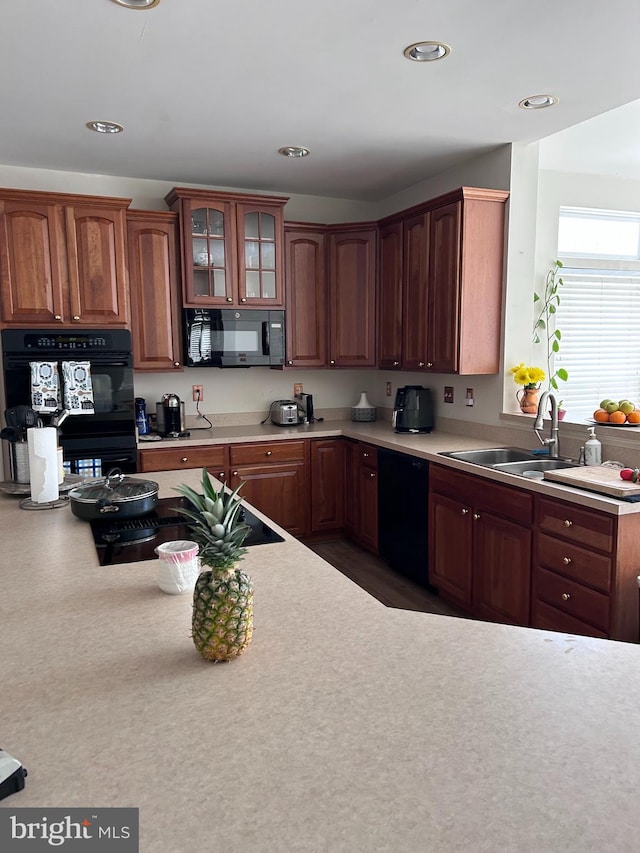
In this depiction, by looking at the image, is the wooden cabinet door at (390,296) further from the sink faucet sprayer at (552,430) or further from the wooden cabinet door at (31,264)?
the wooden cabinet door at (31,264)

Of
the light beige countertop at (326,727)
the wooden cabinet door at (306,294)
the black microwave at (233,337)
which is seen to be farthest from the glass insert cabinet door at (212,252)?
the light beige countertop at (326,727)

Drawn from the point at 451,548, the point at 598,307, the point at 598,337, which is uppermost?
the point at 598,307

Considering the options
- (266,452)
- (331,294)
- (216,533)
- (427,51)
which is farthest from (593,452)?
(216,533)

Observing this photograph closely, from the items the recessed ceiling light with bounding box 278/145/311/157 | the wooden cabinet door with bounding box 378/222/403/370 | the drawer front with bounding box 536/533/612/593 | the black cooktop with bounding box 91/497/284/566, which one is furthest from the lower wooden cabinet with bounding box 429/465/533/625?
the recessed ceiling light with bounding box 278/145/311/157

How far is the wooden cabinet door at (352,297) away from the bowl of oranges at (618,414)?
1.93 meters

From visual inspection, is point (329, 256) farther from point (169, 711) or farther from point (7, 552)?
point (169, 711)

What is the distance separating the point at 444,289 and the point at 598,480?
65.4 inches

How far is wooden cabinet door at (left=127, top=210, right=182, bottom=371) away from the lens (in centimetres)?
410

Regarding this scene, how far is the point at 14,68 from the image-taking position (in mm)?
2611

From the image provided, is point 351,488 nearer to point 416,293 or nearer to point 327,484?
point 327,484

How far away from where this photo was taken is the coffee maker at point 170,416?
4.31 meters

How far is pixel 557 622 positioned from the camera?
2.71 m

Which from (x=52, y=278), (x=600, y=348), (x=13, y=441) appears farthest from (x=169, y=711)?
(x=600, y=348)

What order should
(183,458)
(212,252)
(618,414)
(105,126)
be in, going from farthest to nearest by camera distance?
(212,252)
(183,458)
(105,126)
(618,414)
